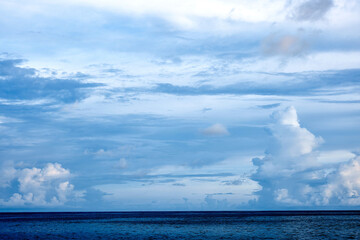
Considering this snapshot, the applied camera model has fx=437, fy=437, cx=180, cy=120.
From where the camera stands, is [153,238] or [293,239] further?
[153,238]

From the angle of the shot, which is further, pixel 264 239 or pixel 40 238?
pixel 40 238

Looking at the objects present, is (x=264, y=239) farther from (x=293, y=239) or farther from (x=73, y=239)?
(x=73, y=239)

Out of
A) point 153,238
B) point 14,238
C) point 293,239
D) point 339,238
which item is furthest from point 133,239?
point 339,238

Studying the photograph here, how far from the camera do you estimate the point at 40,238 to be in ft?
295

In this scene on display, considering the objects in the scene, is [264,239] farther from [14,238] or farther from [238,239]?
[14,238]

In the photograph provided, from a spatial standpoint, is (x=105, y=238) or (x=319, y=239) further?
(x=105, y=238)

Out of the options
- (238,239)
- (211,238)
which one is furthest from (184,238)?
(238,239)

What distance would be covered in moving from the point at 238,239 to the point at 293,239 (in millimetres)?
10189

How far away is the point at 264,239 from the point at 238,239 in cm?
486

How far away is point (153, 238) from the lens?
87125 mm

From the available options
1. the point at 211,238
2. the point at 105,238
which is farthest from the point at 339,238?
the point at 105,238

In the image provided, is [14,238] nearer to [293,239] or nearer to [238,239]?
[238,239]

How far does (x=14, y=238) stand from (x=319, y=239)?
198 feet

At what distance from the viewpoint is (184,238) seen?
8650 cm
